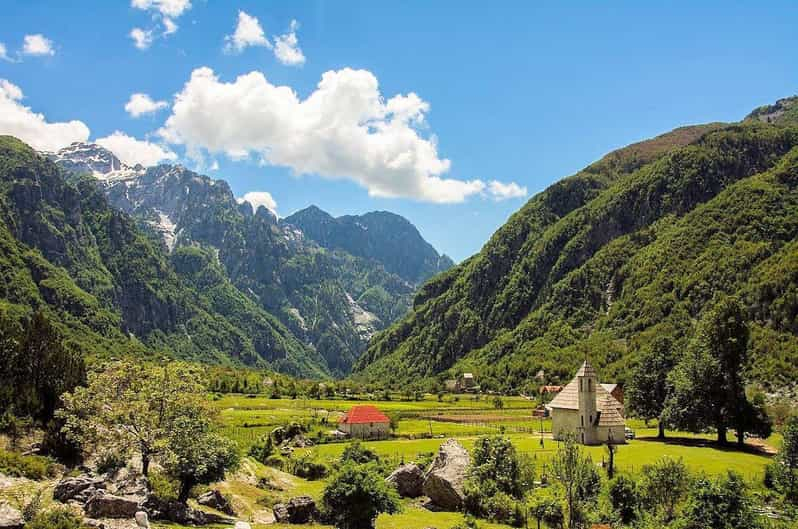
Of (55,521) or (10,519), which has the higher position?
(10,519)

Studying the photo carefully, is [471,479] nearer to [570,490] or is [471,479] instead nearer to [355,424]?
[570,490]

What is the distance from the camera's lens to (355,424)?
284 feet

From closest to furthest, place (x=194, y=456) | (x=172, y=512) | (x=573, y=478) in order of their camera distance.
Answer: (x=172, y=512), (x=194, y=456), (x=573, y=478)

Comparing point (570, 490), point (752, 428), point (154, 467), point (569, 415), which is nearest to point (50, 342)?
point (154, 467)

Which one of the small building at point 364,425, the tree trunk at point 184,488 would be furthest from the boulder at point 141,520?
the small building at point 364,425

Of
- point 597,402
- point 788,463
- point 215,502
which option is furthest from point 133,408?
point 597,402

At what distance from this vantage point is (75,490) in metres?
27.6

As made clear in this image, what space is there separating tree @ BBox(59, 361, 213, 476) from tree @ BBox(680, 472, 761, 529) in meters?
29.8

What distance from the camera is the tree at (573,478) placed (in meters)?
33.4

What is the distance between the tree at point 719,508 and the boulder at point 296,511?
65.6 feet

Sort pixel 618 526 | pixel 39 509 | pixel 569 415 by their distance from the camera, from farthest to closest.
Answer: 1. pixel 569 415
2. pixel 618 526
3. pixel 39 509

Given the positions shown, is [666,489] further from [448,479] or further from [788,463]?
[788,463]

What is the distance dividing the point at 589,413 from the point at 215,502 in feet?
165

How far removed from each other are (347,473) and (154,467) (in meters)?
15.6
